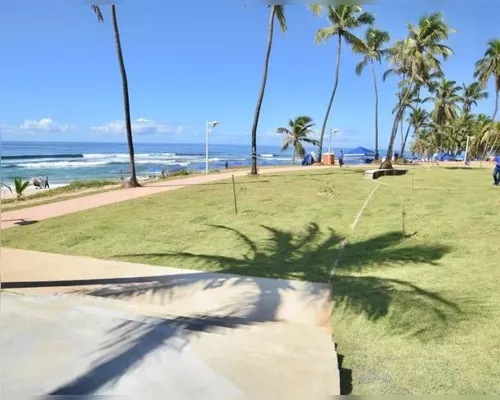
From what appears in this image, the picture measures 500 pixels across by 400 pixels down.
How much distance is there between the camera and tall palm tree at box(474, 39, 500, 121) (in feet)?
120

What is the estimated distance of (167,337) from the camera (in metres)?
3.75

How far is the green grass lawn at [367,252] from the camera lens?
3.73 meters

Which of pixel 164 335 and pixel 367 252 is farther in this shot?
pixel 367 252

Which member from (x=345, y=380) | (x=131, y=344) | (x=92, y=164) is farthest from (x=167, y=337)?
(x=92, y=164)

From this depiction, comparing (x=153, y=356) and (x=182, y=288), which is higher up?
(x=153, y=356)

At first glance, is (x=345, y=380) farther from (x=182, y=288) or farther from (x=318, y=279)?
(x=182, y=288)

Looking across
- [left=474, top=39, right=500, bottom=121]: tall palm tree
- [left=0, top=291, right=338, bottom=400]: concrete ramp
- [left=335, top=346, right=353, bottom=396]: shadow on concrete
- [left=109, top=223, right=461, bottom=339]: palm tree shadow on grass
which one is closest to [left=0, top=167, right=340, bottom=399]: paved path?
[left=0, top=291, right=338, bottom=400]: concrete ramp

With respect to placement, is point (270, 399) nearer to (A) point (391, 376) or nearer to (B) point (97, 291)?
(A) point (391, 376)

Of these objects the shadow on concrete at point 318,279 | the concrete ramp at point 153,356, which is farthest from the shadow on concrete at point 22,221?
the concrete ramp at point 153,356

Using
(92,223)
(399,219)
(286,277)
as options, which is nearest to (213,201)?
(92,223)

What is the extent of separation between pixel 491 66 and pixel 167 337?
4231 cm

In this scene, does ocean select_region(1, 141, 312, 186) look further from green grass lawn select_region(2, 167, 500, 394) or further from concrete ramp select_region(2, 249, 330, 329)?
green grass lawn select_region(2, 167, 500, 394)

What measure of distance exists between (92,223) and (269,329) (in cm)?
680

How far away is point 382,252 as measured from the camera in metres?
6.90
